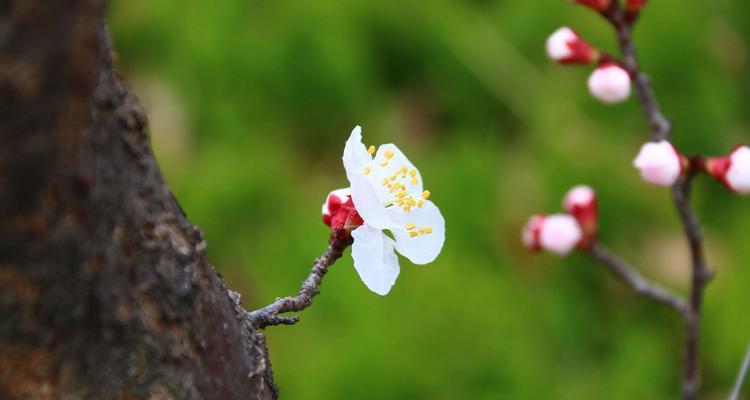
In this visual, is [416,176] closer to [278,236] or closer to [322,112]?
[278,236]

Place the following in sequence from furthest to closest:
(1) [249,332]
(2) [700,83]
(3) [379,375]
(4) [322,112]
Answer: (4) [322,112], (2) [700,83], (3) [379,375], (1) [249,332]

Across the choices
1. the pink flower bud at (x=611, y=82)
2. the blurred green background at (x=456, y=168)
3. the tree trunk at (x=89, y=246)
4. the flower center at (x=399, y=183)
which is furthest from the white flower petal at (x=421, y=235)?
the blurred green background at (x=456, y=168)

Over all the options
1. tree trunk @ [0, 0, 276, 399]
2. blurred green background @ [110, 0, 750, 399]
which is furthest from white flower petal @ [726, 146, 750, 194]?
blurred green background @ [110, 0, 750, 399]

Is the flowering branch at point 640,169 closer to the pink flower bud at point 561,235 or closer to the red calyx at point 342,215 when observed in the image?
the pink flower bud at point 561,235

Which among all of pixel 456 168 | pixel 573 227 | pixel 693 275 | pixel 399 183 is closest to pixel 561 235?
pixel 573 227

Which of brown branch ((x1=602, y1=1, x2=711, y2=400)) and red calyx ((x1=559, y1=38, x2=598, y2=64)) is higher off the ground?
red calyx ((x1=559, y1=38, x2=598, y2=64))

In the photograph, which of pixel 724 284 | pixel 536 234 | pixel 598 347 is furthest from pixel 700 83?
pixel 536 234

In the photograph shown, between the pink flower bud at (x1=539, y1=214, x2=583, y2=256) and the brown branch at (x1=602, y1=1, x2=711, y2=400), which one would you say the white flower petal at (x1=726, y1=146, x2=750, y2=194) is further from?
the pink flower bud at (x1=539, y1=214, x2=583, y2=256)
